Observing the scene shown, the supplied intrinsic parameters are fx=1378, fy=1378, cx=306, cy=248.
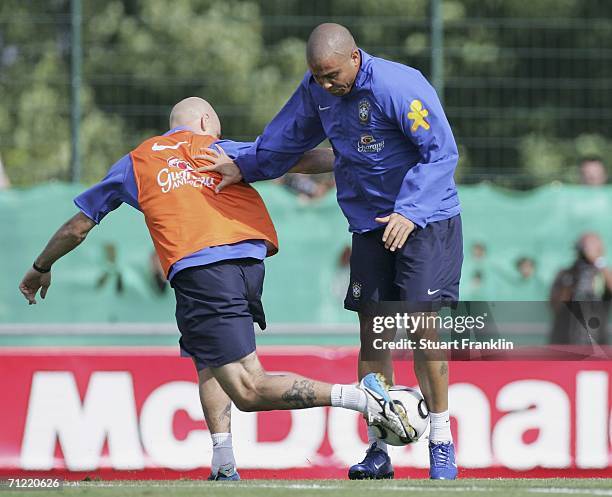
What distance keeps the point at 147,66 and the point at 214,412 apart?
560 cm

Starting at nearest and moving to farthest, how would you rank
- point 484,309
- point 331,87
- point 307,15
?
1. point 331,87
2. point 484,309
3. point 307,15

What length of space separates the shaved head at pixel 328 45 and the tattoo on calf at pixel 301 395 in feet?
5.29

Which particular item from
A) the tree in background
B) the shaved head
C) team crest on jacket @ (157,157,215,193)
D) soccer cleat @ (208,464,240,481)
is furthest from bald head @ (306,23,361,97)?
the tree in background

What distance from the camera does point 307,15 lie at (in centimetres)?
1305

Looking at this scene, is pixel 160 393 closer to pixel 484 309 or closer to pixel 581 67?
pixel 484 309

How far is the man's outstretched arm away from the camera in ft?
24.4

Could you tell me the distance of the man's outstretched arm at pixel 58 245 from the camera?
743 centimetres

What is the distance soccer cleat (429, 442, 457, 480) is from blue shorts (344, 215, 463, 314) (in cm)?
73

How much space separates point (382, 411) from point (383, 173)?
121cm

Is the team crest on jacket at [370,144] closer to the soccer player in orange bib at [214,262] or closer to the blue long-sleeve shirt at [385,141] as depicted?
the blue long-sleeve shirt at [385,141]

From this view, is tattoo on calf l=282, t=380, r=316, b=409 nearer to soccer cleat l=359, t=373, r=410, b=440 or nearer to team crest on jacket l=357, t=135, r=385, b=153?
soccer cleat l=359, t=373, r=410, b=440

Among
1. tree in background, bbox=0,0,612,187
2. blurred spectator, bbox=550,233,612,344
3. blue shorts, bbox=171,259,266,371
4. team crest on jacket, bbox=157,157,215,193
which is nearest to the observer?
blue shorts, bbox=171,259,266,371

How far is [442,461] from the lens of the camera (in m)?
7.13

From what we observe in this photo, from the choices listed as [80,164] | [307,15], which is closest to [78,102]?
[80,164]
